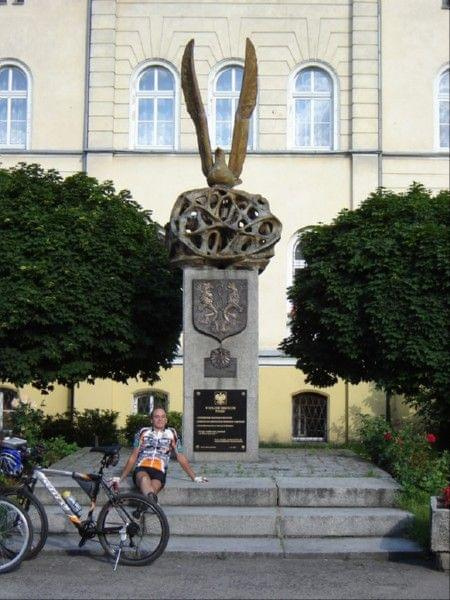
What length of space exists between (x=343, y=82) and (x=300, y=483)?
50.1ft

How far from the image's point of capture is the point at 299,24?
24.1 m

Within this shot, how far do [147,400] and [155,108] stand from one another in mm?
7290

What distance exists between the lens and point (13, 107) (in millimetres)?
24344

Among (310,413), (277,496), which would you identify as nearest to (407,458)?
(277,496)

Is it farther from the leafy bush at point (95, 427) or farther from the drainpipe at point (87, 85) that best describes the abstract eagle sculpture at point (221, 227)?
the drainpipe at point (87, 85)

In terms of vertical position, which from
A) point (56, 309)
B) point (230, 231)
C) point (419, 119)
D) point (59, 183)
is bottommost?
point (56, 309)

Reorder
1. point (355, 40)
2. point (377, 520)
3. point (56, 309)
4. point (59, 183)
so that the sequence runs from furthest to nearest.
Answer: point (355, 40), point (59, 183), point (56, 309), point (377, 520)

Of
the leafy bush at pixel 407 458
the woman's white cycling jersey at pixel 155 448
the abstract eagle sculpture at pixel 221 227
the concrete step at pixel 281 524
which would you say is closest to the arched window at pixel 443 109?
the leafy bush at pixel 407 458

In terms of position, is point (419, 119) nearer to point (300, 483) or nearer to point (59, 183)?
point (59, 183)

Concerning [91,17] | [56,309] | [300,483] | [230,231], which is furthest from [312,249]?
[91,17]

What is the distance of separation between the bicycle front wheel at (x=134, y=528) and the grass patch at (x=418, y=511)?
2.55 m

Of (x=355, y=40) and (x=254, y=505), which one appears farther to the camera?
(x=355, y=40)

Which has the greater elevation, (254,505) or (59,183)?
(59,183)

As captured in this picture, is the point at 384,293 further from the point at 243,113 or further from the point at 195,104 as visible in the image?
the point at 195,104
